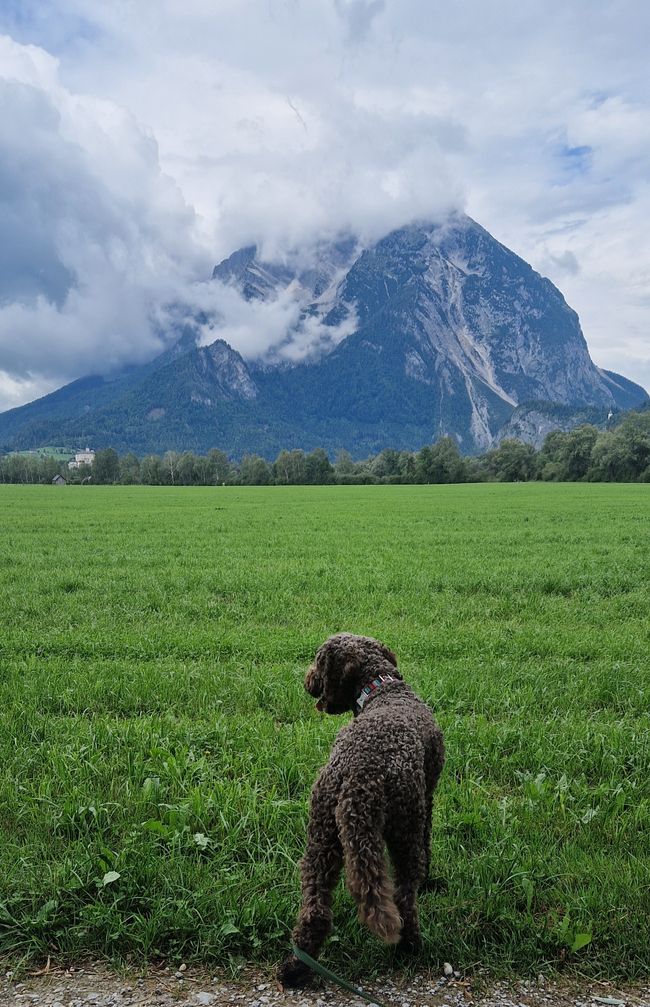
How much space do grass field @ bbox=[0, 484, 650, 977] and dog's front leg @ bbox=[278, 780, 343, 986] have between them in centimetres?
27

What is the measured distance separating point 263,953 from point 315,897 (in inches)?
24.3

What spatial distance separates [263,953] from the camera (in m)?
3.24

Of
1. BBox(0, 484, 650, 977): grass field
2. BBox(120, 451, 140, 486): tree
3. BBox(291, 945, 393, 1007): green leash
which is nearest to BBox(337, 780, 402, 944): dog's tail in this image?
BBox(291, 945, 393, 1007): green leash

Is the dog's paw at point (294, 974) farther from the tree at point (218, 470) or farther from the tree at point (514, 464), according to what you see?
the tree at point (218, 470)

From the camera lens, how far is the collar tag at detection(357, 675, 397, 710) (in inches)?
149

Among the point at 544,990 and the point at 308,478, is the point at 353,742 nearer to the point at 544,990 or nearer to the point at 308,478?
the point at 544,990

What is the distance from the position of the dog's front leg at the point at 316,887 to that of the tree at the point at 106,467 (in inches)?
6107

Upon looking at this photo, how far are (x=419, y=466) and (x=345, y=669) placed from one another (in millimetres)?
125206

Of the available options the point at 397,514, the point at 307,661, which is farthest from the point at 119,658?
the point at 397,514

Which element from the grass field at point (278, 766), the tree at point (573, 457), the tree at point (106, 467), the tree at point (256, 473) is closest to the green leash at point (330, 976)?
the grass field at point (278, 766)

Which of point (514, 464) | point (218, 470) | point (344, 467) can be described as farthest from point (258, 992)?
point (218, 470)

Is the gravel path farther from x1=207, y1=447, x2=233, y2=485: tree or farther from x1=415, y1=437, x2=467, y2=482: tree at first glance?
x1=207, y1=447, x2=233, y2=485: tree

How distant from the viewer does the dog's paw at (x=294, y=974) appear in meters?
3.01

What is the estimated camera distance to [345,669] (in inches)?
152
